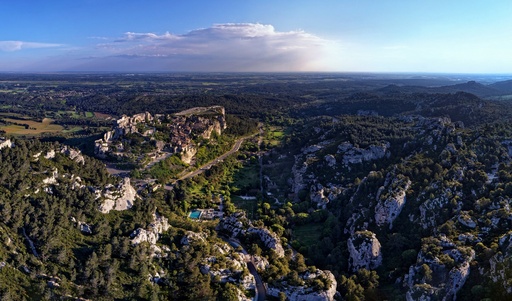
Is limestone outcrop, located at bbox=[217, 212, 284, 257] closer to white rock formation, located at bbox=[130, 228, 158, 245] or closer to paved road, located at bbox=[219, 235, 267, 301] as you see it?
paved road, located at bbox=[219, 235, 267, 301]

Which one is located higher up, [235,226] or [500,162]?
[500,162]

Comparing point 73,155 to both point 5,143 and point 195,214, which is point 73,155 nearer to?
point 5,143

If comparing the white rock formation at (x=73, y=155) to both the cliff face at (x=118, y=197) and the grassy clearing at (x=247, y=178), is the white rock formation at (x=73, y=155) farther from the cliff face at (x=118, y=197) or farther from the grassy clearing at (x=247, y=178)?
the grassy clearing at (x=247, y=178)

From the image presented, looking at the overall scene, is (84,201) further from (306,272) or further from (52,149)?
(306,272)

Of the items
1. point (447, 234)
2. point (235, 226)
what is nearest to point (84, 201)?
point (235, 226)

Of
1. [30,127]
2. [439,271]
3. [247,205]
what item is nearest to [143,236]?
[247,205]
